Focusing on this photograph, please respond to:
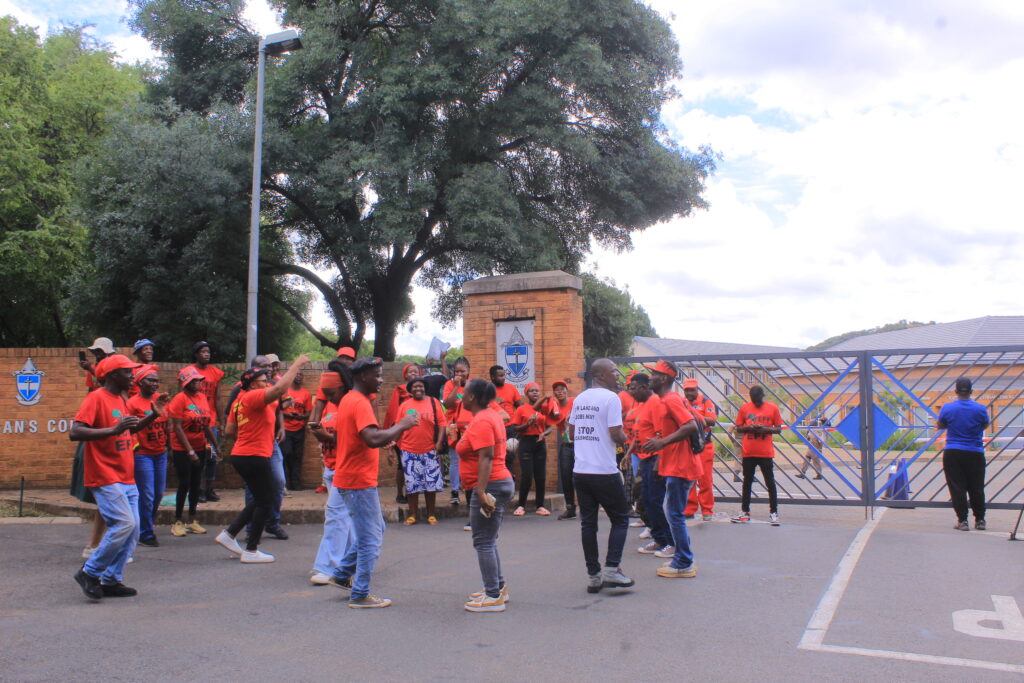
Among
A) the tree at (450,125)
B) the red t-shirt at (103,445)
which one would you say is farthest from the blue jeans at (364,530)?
the tree at (450,125)

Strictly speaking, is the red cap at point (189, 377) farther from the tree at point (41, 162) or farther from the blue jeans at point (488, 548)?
the tree at point (41, 162)

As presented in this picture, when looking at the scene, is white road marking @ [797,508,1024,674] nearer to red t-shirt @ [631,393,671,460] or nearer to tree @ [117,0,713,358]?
red t-shirt @ [631,393,671,460]

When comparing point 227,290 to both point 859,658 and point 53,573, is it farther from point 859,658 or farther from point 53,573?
point 859,658

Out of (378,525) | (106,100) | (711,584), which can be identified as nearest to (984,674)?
(711,584)

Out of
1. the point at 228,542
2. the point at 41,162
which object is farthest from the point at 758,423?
the point at 41,162

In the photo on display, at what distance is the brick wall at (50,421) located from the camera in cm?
1197

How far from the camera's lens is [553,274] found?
11.4 m

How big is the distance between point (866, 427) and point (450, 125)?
11.9m

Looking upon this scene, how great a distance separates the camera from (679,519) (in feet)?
22.4

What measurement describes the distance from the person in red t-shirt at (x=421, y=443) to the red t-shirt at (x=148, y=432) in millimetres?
2506

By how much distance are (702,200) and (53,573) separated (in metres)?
17.7

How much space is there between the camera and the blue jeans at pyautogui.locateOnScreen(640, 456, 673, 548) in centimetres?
748

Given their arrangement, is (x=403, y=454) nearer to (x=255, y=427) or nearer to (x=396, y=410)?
(x=396, y=410)

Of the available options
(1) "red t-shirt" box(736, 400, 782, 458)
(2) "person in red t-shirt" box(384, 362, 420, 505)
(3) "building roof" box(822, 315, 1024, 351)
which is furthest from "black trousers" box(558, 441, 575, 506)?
(3) "building roof" box(822, 315, 1024, 351)
